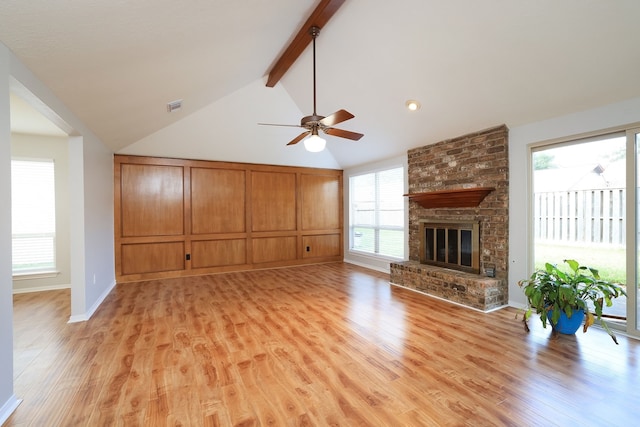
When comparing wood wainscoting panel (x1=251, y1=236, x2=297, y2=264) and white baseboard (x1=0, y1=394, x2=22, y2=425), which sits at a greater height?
wood wainscoting panel (x1=251, y1=236, x2=297, y2=264)

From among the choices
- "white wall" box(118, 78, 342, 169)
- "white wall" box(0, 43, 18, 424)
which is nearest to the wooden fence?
"white wall" box(118, 78, 342, 169)

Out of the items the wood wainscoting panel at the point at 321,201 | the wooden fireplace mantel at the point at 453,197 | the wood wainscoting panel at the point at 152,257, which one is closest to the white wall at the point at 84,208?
the wood wainscoting panel at the point at 152,257

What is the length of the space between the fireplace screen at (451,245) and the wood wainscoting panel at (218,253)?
3869 millimetres

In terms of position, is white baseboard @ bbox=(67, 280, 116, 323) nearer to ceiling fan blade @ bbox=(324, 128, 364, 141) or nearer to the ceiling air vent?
the ceiling air vent

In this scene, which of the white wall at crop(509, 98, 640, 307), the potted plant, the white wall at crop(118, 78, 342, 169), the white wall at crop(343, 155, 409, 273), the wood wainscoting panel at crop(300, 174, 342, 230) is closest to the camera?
the potted plant

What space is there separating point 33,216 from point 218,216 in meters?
2.97

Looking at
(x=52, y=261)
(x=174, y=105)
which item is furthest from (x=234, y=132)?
(x=52, y=261)

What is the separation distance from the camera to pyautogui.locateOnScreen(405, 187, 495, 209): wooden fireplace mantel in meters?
4.09

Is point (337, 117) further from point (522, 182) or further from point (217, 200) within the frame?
point (217, 200)

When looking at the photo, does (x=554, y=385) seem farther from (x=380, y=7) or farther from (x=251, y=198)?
(x=251, y=198)

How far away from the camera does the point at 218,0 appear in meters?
2.08

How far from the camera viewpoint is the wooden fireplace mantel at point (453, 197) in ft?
13.4

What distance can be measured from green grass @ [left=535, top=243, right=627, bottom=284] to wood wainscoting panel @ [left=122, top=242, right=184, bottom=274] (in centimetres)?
619

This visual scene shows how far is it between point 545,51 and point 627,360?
2.92 meters
